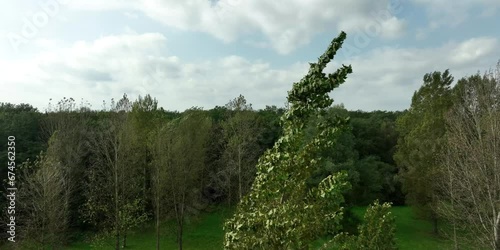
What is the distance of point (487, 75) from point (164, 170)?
24.1 metres

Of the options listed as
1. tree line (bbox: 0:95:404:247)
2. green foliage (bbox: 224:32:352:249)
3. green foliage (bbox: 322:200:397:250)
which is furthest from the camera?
tree line (bbox: 0:95:404:247)

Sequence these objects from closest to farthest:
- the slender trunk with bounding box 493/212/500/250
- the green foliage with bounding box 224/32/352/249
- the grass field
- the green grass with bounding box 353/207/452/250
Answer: the green foliage with bounding box 224/32/352/249 < the slender trunk with bounding box 493/212/500/250 < the green grass with bounding box 353/207/452/250 < the grass field

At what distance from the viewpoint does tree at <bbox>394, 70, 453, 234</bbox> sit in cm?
3525

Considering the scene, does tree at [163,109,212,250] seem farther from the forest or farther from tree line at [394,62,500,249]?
tree line at [394,62,500,249]

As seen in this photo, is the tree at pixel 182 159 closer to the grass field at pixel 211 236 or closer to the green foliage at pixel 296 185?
the grass field at pixel 211 236

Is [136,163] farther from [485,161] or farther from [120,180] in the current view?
[485,161]

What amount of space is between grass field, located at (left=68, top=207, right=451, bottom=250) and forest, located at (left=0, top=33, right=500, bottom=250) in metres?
0.40

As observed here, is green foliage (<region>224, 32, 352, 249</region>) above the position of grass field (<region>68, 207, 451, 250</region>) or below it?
above

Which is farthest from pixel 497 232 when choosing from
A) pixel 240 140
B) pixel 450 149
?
pixel 240 140

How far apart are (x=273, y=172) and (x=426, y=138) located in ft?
106

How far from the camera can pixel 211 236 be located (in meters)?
39.8

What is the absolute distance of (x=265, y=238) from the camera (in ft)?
23.2

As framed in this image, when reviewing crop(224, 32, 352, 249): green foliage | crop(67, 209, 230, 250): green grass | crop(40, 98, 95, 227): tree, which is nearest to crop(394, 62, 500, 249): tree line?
crop(224, 32, 352, 249): green foliage

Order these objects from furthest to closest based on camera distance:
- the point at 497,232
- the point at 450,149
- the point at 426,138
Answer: the point at 426,138 → the point at 450,149 → the point at 497,232
